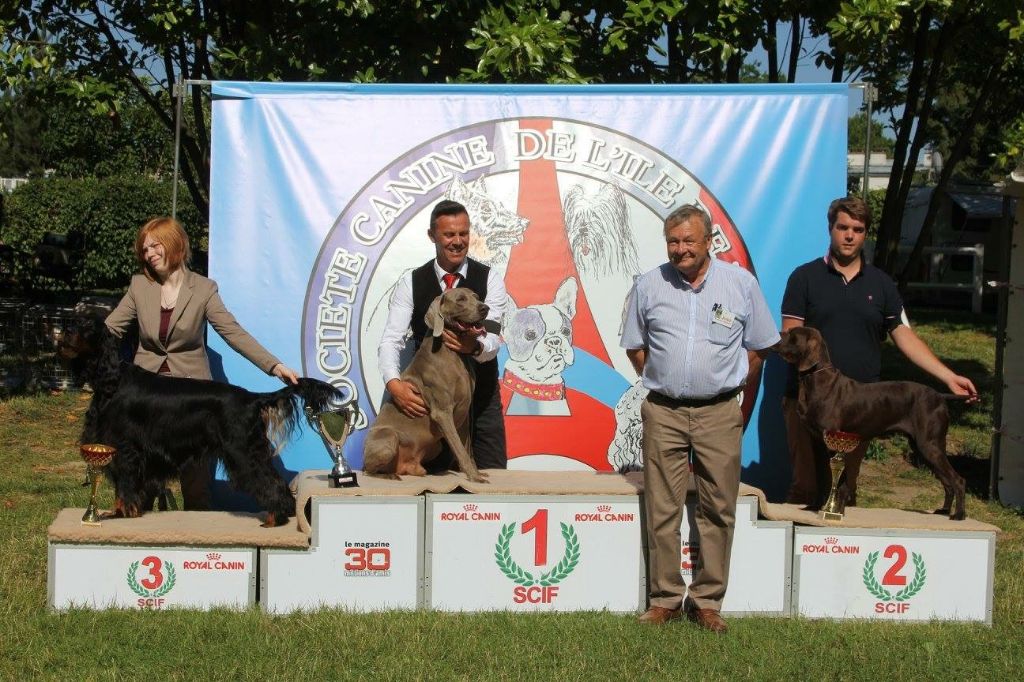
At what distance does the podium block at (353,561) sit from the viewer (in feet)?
15.6

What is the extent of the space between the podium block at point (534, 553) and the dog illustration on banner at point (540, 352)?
1.37 m

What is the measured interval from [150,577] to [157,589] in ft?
0.20

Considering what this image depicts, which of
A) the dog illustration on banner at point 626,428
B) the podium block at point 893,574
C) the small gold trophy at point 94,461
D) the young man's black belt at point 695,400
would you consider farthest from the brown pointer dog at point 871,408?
the small gold trophy at point 94,461

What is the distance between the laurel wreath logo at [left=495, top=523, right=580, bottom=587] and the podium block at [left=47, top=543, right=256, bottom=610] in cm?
108

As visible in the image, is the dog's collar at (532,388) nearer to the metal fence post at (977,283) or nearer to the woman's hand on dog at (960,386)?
the woman's hand on dog at (960,386)

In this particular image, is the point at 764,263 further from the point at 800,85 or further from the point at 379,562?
the point at 379,562

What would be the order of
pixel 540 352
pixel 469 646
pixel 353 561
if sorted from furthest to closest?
1. pixel 540 352
2. pixel 353 561
3. pixel 469 646

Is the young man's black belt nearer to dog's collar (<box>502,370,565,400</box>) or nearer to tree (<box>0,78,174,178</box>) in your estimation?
dog's collar (<box>502,370,565,400</box>)

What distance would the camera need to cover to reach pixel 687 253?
448 centimetres

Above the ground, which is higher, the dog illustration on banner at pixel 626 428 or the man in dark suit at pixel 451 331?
the man in dark suit at pixel 451 331

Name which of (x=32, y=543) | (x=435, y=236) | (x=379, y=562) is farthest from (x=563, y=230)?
(x=32, y=543)

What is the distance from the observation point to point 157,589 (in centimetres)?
473

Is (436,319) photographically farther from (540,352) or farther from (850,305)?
(850,305)

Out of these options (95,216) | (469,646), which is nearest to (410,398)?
(469,646)
